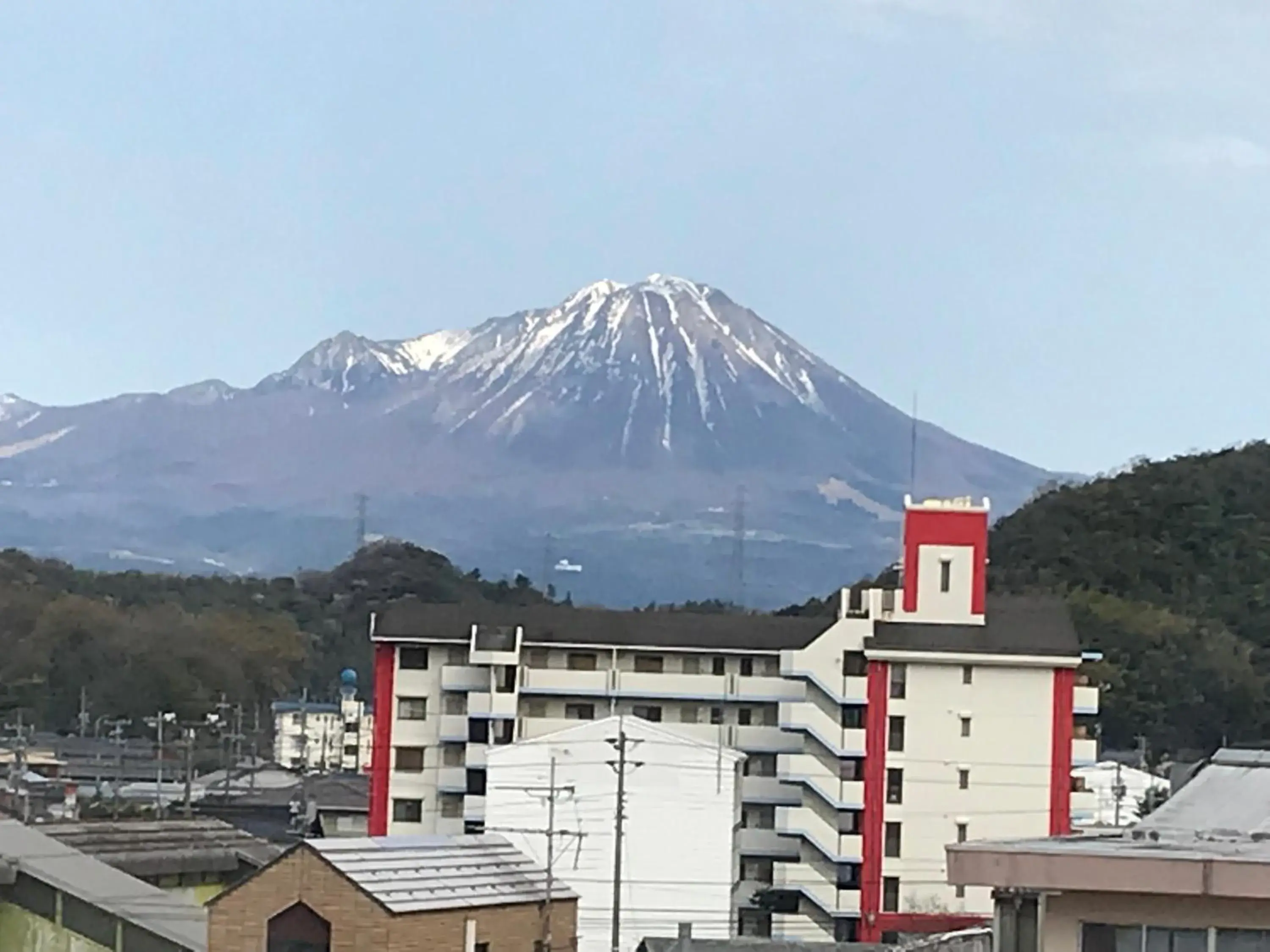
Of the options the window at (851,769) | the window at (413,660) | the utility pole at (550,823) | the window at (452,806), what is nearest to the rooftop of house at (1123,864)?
the utility pole at (550,823)

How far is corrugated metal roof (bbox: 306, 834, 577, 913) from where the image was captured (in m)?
15.4

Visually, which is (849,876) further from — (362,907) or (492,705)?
(362,907)

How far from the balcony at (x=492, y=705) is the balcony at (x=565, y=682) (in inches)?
31.0

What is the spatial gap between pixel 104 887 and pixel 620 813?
2030 centimetres

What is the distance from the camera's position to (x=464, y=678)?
44.2 metres

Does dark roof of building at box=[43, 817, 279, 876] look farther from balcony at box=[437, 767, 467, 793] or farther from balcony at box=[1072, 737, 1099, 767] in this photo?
balcony at box=[1072, 737, 1099, 767]

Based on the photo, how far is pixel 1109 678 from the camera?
218 ft

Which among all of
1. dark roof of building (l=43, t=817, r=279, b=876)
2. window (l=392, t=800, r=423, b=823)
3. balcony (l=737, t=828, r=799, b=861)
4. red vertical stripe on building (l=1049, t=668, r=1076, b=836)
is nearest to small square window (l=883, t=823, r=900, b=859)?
balcony (l=737, t=828, r=799, b=861)

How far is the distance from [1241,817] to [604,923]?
2965cm

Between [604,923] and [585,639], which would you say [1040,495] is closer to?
[585,639]

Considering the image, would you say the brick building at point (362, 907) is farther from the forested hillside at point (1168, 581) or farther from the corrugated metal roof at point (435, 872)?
the forested hillside at point (1168, 581)

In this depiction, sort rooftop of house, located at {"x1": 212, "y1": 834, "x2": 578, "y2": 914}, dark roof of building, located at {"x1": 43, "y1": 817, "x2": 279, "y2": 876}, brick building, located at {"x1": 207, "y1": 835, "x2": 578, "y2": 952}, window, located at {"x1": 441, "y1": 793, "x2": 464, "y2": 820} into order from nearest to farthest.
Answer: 1. brick building, located at {"x1": 207, "y1": 835, "x2": 578, "y2": 952}
2. rooftop of house, located at {"x1": 212, "y1": 834, "x2": 578, "y2": 914}
3. dark roof of building, located at {"x1": 43, "y1": 817, "x2": 279, "y2": 876}
4. window, located at {"x1": 441, "y1": 793, "x2": 464, "y2": 820}

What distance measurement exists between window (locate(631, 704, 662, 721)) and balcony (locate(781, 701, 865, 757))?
3.37 meters

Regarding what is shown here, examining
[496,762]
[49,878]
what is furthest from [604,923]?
[49,878]
